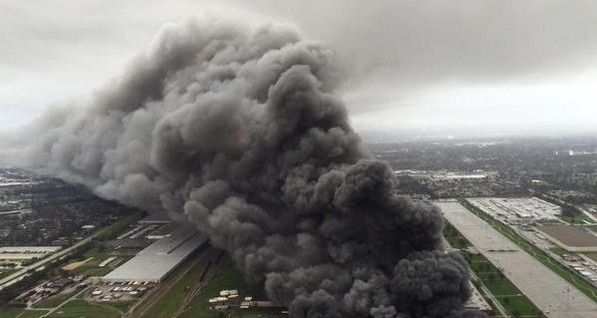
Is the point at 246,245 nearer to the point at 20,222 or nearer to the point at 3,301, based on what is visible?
the point at 3,301

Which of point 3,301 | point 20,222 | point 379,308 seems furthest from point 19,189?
point 379,308

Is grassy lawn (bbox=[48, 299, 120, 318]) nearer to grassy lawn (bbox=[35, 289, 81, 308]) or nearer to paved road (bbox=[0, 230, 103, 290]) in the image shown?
grassy lawn (bbox=[35, 289, 81, 308])

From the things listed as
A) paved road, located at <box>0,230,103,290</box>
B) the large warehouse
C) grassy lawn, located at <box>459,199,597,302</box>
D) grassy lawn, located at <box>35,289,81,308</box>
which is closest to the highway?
paved road, located at <box>0,230,103,290</box>

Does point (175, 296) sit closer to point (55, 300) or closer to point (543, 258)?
point (55, 300)

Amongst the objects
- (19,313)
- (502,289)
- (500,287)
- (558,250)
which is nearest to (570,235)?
(558,250)

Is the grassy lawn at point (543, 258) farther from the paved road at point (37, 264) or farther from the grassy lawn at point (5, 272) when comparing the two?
the grassy lawn at point (5, 272)
